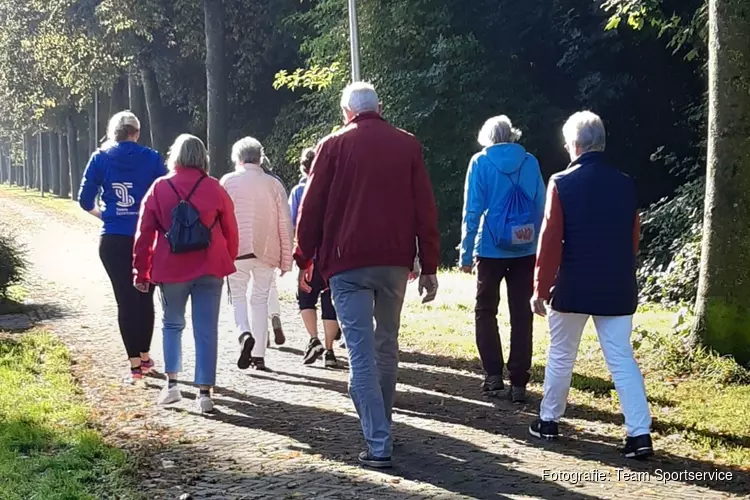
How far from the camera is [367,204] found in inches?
223

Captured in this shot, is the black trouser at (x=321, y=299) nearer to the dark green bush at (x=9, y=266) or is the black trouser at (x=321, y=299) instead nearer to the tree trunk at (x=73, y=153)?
the dark green bush at (x=9, y=266)

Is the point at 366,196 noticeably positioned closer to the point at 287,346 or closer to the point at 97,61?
the point at 287,346

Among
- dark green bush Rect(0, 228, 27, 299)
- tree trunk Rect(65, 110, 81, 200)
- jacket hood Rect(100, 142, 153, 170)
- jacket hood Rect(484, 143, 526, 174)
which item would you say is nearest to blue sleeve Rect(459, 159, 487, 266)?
jacket hood Rect(484, 143, 526, 174)

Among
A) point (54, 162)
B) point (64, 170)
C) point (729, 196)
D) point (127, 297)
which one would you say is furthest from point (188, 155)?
point (54, 162)

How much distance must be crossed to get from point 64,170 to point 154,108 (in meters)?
30.6

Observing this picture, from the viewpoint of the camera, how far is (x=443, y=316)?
40.2ft

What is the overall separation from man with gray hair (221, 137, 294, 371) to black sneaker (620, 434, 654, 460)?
371 cm

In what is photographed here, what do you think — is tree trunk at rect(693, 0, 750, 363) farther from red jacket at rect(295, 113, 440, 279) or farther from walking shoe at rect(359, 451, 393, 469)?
walking shoe at rect(359, 451, 393, 469)

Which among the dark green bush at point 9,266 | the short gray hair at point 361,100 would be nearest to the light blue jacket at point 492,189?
the short gray hair at point 361,100

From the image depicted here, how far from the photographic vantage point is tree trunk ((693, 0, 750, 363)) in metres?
7.93

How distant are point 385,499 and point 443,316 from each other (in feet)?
24.1

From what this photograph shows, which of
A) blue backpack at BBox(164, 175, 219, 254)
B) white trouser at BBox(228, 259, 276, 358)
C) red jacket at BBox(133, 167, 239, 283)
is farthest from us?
white trouser at BBox(228, 259, 276, 358)

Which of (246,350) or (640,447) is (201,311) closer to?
(246,350)

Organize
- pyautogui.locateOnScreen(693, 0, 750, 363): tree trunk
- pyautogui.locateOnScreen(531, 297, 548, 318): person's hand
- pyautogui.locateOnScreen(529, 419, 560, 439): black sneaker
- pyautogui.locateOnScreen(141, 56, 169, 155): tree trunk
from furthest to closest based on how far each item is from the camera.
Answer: pyautogui.locateOnScreen(141, 56, 169, 155): tree trunk, pyautogui.locateOnScreen(693, 0, 750, 363): tree trunk, pyautogui.locateOnScreen(529, 419, 560, 439): black sneaker, pyautogui.locateOnScreen(531, 297, 548, 318): person's hand
